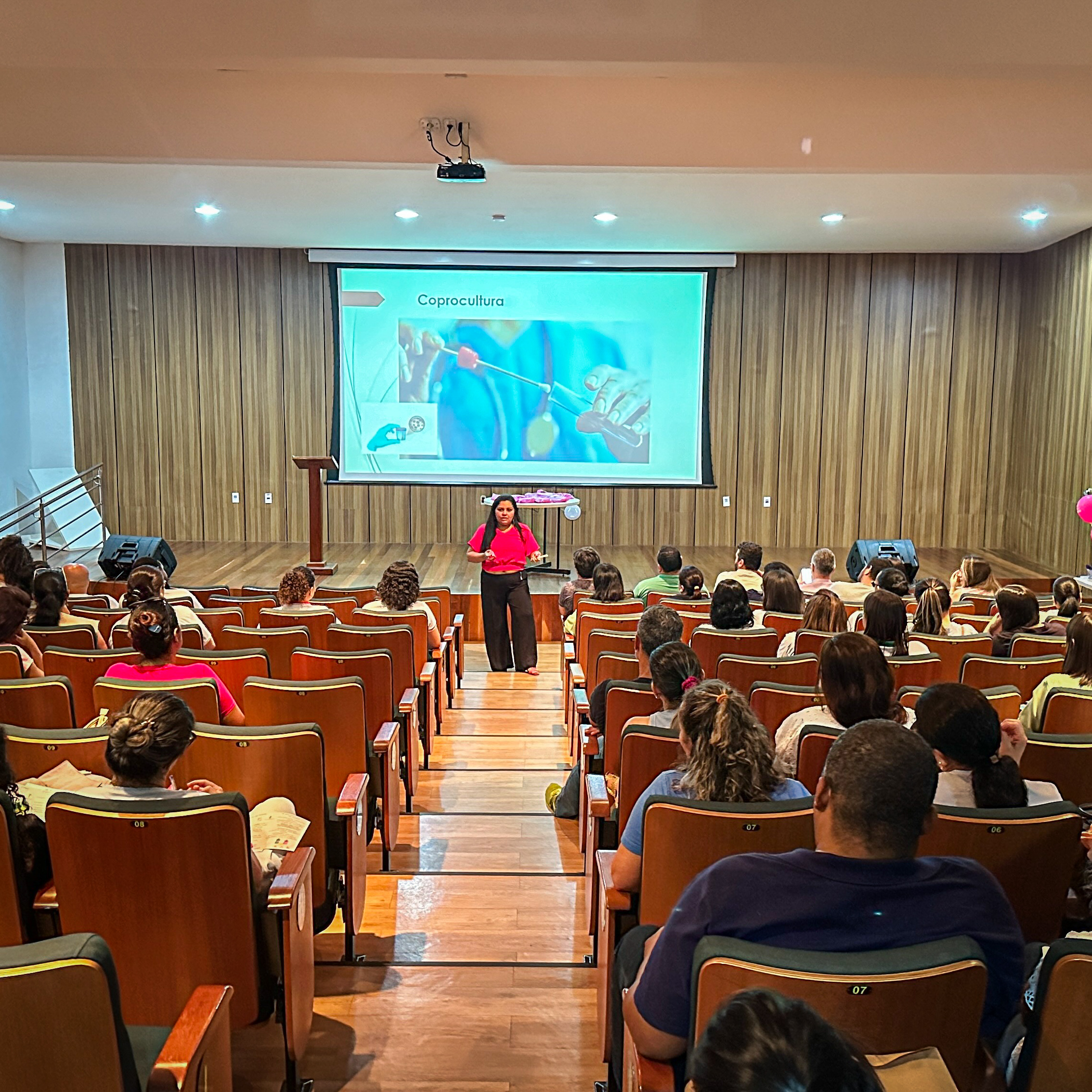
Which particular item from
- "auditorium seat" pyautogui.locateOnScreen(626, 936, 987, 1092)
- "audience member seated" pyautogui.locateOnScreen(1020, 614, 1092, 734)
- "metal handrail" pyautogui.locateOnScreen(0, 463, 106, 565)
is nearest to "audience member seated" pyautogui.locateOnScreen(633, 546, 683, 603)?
"audience member seated" pyautogui.locateOnScreen(1020, 614, 1092, 734)

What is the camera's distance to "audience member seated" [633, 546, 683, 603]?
6781 millimetres

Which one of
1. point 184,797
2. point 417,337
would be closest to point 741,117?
point 184,797

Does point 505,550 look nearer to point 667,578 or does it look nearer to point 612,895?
point 667,578

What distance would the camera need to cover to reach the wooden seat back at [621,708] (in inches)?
141

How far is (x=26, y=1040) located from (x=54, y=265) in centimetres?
A: 1264

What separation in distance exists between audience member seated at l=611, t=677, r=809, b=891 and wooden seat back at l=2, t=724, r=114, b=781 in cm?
146

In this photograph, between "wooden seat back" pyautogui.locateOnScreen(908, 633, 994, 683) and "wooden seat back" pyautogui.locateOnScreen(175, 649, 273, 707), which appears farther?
"wooden seat back" pyautogui.locateOnScreen(908, 633, 994, 683)

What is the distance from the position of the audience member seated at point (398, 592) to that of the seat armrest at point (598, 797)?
7.80ft

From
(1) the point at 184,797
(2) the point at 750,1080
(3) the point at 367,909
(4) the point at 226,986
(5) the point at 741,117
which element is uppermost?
(5) the point at 741,117

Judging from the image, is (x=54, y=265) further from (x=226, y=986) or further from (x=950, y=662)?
(x=226, y=986)

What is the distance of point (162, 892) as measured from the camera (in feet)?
6.98

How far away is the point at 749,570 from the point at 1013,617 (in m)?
2.26

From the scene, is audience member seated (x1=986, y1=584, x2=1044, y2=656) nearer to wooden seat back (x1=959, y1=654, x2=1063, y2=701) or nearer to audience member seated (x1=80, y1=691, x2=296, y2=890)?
wooden seat back (x1=959, y1=654, x2=1063, y2=701)

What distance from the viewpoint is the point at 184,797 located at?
7.04 ft
